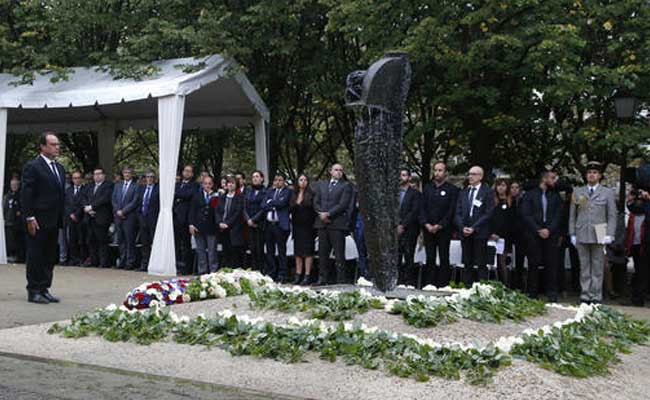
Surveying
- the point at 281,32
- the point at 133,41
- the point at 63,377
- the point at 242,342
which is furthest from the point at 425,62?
the point at 63,377

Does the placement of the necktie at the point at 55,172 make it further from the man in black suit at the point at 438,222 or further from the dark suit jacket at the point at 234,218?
the man in black suit at the point at 438,222

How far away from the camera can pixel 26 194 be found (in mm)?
11211

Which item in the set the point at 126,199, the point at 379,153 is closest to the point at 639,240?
the point at 379,153

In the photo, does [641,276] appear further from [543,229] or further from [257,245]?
[257,245]

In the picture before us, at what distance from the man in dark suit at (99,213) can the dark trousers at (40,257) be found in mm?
6133

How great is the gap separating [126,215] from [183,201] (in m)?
1.25

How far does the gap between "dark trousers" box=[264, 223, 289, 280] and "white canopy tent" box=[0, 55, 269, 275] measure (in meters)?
1.70

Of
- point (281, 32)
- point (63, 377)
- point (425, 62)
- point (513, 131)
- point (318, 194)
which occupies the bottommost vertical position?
point (63, 377)

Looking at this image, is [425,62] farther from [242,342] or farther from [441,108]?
[242,342]

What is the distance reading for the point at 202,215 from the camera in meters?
16.2

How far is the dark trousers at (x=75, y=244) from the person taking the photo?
1823 centimetres

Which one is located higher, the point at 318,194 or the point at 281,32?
the point at 281,32

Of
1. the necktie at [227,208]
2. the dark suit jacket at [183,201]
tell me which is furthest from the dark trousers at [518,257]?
the dark suit jacket at [183,201]

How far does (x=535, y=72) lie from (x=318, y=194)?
13.9ft
